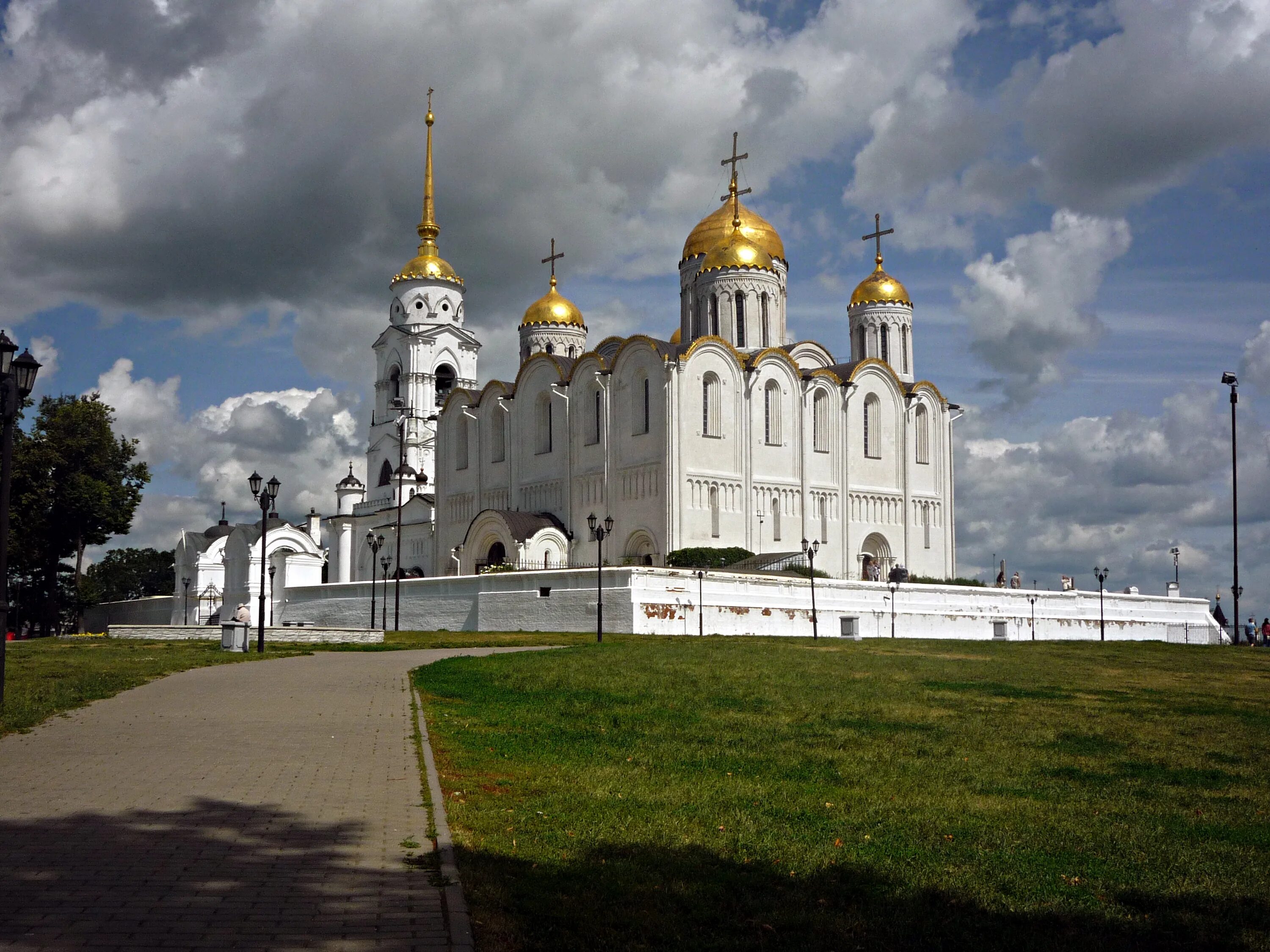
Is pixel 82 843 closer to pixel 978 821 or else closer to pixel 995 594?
pixel 978 821

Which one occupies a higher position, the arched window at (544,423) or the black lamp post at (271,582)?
the arched window at (544,423)

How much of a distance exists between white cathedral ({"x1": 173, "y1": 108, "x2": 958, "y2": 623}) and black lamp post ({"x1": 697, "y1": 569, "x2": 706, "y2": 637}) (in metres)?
9.77

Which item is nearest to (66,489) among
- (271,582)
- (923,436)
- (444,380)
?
(271,582)

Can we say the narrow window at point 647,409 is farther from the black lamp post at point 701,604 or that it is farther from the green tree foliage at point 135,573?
the green tree foliage at point 135,573

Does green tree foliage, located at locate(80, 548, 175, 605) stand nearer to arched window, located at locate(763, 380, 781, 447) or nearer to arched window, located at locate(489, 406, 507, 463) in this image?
arched window, located at locate(489, 406, 507, 463)

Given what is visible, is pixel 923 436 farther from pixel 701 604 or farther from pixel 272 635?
pixel 272 635

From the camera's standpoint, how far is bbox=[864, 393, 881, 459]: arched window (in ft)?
173

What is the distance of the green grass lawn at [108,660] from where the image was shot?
1342 centimetres

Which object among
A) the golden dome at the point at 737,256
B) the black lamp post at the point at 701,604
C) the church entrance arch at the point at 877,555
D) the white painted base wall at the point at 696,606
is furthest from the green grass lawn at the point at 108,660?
the golden dome at the point at 737,256

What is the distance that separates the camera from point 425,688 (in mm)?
15648

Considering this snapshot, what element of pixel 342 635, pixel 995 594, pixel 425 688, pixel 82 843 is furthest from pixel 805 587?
pixel 82 843

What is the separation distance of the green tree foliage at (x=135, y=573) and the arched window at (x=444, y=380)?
1209 inches

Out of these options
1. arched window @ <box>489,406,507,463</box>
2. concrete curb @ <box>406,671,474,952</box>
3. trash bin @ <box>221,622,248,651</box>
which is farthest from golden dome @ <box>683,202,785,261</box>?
concrete curb @ <box>406,671,474,952</box>

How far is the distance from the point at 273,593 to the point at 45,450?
11.0 meters
